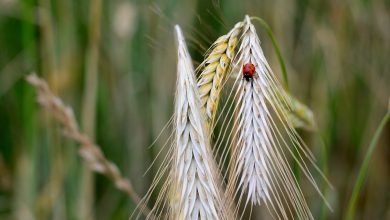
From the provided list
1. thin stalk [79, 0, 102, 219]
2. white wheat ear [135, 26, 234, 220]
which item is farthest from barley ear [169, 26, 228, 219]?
thin stalk [79, 0, 102, 219]

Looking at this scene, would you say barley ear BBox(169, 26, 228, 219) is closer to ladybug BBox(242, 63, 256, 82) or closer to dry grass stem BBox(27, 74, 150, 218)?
ladybug BBox(242, 63, 256, 82)

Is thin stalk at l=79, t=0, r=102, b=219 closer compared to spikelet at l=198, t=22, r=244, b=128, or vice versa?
spikelet at l=198, t=22, r=244, b=128

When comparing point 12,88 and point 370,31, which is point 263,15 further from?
point 12,88

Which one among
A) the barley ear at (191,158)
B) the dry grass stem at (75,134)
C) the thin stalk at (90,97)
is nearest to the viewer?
the barley ear at (191,158)

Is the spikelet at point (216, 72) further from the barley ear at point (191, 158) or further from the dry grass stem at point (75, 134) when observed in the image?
the dry grass stem at point (75, 134)

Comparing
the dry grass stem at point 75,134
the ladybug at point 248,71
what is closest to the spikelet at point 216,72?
the ladybug at point 248,71

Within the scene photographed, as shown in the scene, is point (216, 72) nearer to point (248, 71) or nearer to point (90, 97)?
point (248, 71)
